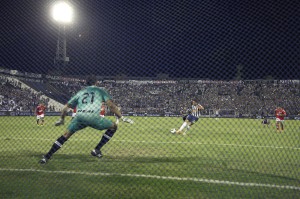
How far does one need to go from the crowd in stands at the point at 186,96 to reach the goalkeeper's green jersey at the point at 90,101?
25.7m

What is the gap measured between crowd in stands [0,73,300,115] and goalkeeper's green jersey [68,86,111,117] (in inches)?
1013

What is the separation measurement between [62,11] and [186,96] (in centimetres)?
1717

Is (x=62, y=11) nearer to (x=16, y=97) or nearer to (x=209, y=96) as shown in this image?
(x=16, y=97)

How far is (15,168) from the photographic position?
7.05m

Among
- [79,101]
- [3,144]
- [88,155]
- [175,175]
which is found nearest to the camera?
[175,175]

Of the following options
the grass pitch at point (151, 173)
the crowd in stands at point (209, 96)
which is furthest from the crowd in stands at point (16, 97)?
the grass pitch at point (151, 173)

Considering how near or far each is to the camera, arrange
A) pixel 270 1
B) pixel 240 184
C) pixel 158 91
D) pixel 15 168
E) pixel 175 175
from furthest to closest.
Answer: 1. pixel 158 91
2. pixel 270 1
3. pixel 15 168
4. pixel 175 175
5. pixel 240 184

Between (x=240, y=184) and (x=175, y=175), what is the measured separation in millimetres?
1345

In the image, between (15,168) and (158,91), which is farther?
(158,91)

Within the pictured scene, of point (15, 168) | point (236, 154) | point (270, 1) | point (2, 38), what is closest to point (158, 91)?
point (2, 38)

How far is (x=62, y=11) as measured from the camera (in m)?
26.3

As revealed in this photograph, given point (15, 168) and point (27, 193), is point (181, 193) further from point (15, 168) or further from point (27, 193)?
point (15, 168)

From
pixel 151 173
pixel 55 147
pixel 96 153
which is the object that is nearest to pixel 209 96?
pixel 96 153

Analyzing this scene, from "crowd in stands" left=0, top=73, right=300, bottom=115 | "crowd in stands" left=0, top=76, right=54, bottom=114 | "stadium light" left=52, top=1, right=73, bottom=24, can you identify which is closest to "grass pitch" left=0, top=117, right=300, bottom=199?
"stadium light" left=52, top=1, right=73, bottom=24
